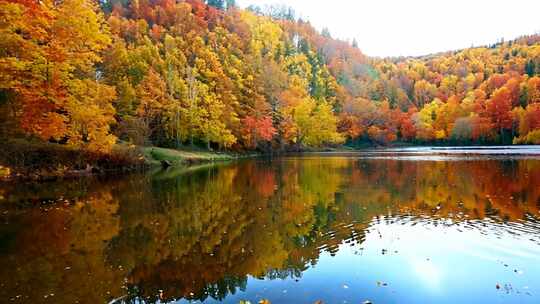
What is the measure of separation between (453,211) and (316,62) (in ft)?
430

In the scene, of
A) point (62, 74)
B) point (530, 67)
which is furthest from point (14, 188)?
point (530, 67)

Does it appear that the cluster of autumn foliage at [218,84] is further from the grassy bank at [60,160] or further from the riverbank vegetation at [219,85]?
the grassy bank at [60,160]

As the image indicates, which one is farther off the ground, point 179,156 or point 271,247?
point 179,156

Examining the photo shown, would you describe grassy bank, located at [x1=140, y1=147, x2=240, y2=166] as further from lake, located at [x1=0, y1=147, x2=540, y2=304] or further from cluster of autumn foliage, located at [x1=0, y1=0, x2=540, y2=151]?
lake, located at [x1=0, y1=147, x2=540, y2=304]

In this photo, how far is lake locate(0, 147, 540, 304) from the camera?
9195mm

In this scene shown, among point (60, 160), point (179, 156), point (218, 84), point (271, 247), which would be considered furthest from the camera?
point (218, 84)

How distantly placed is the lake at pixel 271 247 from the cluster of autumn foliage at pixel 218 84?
10.2 m

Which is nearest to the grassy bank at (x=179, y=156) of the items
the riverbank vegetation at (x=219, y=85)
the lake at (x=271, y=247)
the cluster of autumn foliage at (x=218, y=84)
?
the riverbank vegetation at (x=219, y=85)

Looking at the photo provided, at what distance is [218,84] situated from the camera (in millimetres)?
72000

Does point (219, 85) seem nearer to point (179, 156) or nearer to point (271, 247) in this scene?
point (179, 156)

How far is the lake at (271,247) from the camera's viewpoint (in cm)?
920

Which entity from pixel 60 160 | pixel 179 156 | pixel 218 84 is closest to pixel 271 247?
pixel 60 160

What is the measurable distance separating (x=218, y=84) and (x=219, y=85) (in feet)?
1.29

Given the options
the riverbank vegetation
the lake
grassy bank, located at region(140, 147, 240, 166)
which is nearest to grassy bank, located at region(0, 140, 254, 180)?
grassy bank, located at region(140, 147, 240, 166)
